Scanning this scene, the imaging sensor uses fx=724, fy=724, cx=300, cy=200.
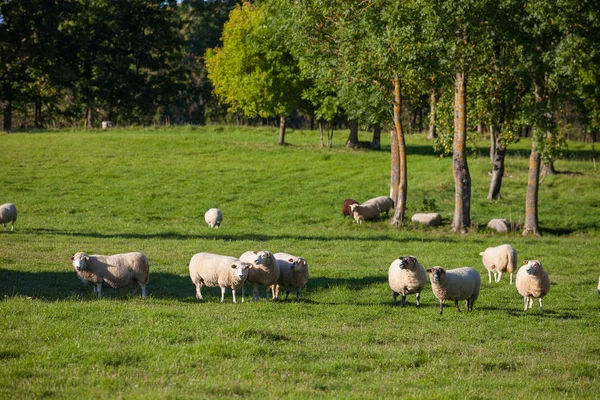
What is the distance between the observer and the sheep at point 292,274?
56.4 feet

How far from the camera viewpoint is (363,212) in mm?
36125

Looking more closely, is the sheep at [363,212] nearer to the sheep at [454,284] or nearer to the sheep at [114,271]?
the sheep at [454,284]

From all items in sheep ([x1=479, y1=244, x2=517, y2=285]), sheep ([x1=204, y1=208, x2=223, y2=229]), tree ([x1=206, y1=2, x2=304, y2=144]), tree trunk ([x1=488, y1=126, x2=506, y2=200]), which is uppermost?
tree ([x1=206, y1=2, x2=304, y2=144])

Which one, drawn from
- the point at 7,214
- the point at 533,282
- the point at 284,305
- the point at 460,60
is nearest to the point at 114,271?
the point at 284,305

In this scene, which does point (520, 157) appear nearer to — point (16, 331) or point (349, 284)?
point (349, 284)

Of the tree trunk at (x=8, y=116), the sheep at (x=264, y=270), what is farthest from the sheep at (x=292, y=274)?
the tree trunk at (x=8, y=116)

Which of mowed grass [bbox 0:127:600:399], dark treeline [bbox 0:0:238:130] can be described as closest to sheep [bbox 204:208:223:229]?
mowed grass [bbox 0:127:600:399]

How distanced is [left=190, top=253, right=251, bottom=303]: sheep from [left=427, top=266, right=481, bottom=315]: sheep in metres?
4.22

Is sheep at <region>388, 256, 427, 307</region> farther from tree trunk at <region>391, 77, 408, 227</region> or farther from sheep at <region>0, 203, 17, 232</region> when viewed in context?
sheep at <region>0, 203, 17, 232</region>

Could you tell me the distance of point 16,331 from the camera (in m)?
11.8

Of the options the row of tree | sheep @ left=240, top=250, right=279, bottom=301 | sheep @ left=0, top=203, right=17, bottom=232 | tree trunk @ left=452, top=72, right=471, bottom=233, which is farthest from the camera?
tree trunk @ left=452, top=72, right=471, bottom=233

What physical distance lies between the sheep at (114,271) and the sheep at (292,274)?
10.5 feet

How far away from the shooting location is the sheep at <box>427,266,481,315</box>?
15977 mm

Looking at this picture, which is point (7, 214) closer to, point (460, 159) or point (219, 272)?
point (219, 272)
